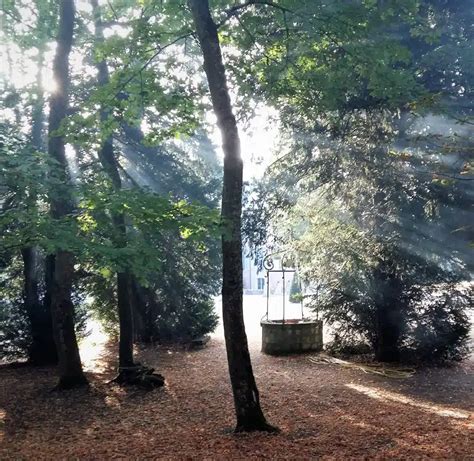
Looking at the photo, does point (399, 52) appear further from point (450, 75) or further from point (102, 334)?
point (102, 334)

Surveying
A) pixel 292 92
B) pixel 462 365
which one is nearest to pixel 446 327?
pixel 462 365

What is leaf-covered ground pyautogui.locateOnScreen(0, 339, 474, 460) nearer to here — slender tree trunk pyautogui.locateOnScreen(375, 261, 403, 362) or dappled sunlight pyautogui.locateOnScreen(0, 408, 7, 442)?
dappled sunlight pyautogui.locateOnScreen(0, 408, 7, 442)

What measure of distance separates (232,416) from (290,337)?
6621 mm

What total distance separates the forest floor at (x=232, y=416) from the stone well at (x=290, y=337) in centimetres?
147

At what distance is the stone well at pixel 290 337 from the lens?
13750 millimetres

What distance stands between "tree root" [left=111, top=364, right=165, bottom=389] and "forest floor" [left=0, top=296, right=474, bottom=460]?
0.21 metres

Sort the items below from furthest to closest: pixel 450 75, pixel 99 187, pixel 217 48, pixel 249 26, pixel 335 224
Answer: pixel 335 224 → pixel 450 75 → pixel 249 26 → pixel 99 187 → pixel 217 48

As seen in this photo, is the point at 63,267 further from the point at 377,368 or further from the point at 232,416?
the point at 377,368

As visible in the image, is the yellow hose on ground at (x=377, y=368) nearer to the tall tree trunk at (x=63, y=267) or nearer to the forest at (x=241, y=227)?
the forest at (x=241, y=227)

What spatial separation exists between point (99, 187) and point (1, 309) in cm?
721

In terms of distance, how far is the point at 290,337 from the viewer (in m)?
13.8

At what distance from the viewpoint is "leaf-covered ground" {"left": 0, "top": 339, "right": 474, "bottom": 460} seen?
564 cm

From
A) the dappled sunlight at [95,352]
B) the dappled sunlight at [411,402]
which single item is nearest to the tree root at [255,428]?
the dappled sunlight at [411,402]

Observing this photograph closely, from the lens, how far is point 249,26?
7.67m
